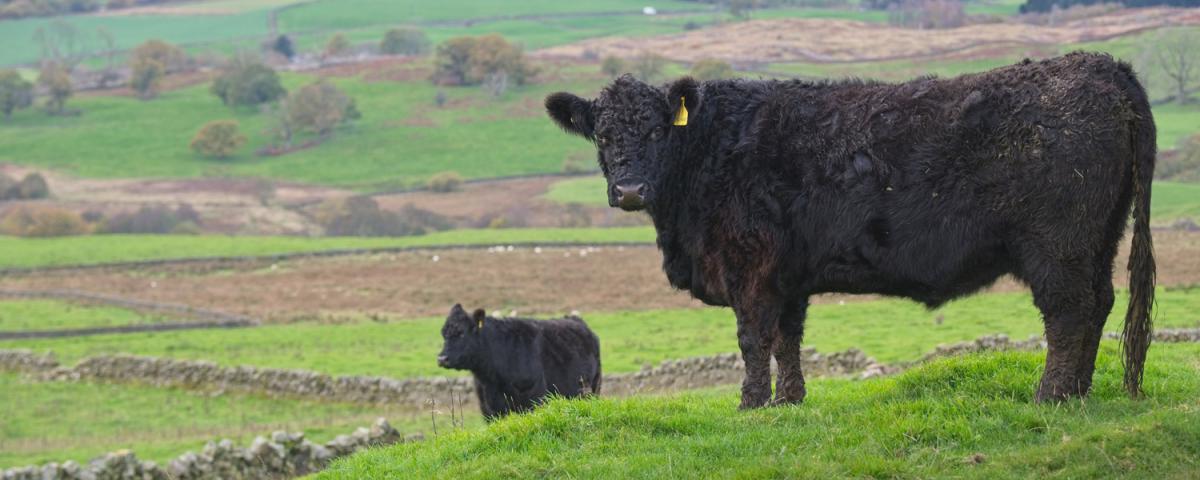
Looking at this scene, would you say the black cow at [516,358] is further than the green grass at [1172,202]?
No

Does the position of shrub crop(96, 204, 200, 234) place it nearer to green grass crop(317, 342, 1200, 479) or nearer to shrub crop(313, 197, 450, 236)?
shrub crop(313, 197, 450, 236)

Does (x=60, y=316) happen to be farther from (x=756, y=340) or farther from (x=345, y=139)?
(x=345, y=139)

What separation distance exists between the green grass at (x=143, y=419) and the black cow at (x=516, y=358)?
4967 mm

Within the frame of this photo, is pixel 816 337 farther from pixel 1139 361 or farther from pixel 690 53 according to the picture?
pixel 690 53

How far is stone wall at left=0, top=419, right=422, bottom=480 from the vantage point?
70.1 feet

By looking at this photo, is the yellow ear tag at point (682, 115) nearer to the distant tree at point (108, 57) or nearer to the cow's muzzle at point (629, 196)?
the cow's muzzle at point (629, 196)

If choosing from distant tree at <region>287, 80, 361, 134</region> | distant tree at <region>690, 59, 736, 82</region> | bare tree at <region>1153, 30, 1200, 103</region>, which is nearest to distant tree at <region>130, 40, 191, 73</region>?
distant tree at <region>287, 80, 361, 134</region>

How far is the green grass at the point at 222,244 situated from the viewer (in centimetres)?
6850

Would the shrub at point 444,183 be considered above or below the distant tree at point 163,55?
below

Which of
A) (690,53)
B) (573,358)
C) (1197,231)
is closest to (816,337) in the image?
(573,358)

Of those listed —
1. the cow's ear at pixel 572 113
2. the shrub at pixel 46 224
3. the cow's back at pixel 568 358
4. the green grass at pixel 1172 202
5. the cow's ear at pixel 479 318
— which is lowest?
the shrub at pixel 46 224

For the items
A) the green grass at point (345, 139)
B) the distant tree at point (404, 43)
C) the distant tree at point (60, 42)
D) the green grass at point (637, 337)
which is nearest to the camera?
the green grass at point (637, 337)

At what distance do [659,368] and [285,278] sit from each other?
1332 inches

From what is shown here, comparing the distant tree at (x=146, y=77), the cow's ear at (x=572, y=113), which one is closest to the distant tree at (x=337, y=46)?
the distant tree at (x=146, y=77)
